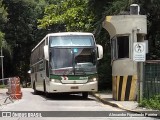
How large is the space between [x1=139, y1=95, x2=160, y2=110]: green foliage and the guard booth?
2841mm

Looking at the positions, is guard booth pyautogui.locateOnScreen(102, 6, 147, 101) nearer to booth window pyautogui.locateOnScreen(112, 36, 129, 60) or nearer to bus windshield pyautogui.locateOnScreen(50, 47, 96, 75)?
booth window pyautogui.locateOnScreen(112, 36, 129, 60)

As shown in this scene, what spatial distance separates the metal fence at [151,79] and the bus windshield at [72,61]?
565 centimetres

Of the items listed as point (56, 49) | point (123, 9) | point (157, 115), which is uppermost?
point (123, 9)

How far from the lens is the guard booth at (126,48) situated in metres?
20.2

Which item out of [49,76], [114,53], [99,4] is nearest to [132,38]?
[114,53]

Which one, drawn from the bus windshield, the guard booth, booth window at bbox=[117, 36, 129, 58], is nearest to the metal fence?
the guard booth

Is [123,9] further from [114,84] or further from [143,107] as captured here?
[143,107]

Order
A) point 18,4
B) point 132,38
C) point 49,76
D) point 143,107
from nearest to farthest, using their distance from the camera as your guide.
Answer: point 143,107 → point 132,38 → point 49,76 → point 18,4

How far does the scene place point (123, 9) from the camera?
2731 centimetres

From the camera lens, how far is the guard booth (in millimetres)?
20188

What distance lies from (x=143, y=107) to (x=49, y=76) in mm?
8071

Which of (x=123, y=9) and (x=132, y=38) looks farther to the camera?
(x=123, y=9)

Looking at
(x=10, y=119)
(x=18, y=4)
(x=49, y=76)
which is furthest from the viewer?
(x=18, y=4)

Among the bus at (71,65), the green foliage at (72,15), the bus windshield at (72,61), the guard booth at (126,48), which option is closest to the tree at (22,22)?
the green foliage at (72,15)
